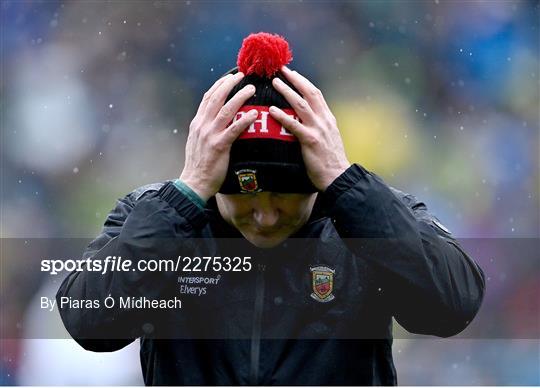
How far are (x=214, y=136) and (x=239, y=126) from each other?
0.18 ft

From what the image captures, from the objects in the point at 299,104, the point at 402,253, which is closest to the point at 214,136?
the point at 299,104

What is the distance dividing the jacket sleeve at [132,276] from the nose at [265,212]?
0.37ft

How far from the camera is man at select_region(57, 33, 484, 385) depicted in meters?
1.55

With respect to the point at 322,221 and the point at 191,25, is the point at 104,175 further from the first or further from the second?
the point at 322,221

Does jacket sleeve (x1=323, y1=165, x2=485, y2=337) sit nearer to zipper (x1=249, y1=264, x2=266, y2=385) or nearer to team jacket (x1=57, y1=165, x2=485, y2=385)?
team jacket (x1=57, y1=165, x2=485, y2=385)

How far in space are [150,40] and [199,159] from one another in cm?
369

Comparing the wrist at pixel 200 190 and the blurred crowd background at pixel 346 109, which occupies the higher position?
the blurred crowd background at pixel 346 109

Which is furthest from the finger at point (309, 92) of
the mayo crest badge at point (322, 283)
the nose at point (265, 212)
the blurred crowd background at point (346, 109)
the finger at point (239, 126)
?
the blurred crowd background at point (346, 109)

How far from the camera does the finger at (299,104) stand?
1.58 meters

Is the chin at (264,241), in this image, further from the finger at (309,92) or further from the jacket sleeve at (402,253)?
the finger at (309,92)

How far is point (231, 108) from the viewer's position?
1.58 m

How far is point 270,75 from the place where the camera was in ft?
5.36

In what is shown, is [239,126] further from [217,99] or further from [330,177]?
[330,177]

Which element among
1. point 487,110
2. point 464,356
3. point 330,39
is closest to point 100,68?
point 330,39
